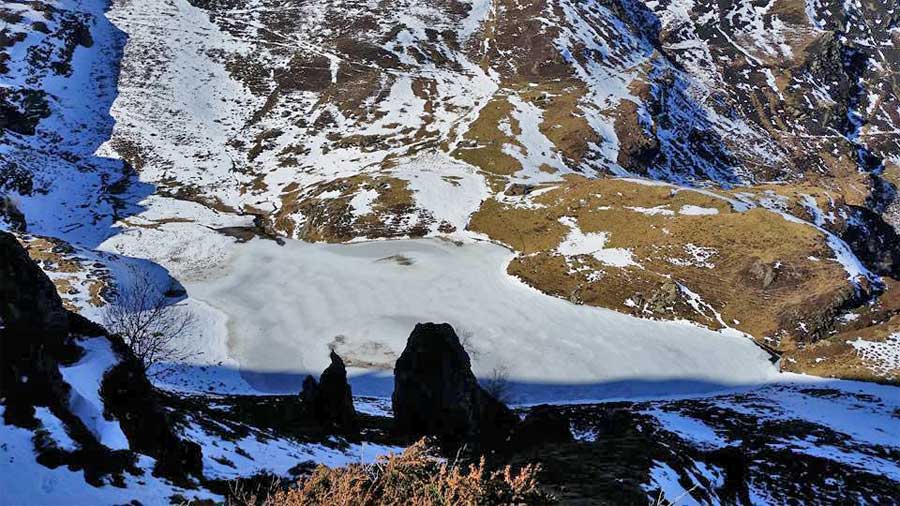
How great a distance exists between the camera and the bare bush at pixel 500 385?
146ft

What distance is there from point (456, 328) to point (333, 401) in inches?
1079

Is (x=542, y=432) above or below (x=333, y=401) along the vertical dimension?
above

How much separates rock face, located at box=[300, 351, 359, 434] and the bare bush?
660 inches

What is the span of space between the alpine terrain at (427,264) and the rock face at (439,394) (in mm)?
203

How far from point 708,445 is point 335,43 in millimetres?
162738

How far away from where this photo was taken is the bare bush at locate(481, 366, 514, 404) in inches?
1754

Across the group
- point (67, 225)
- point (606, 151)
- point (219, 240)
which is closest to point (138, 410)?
point (219, 240)

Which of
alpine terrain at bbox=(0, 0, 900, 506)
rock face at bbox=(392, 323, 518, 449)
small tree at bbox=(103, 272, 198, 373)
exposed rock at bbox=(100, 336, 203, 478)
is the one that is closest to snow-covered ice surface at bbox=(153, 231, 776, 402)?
alpine terrain at bbox=(0, 0, 900, 506)

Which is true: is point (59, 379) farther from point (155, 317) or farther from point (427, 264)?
point (427, 264)

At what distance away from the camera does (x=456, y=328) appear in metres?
56.0

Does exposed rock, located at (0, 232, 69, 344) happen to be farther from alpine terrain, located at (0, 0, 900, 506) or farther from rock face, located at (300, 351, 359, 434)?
rock face, located at (300, 351, 359, 434)

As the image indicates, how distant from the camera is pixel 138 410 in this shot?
1464 cm

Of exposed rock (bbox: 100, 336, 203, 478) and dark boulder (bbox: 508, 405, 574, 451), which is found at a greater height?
exposed rock (bbox: 100, 336, 203, 478)

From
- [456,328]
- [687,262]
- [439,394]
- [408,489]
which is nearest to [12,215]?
[456,328]
